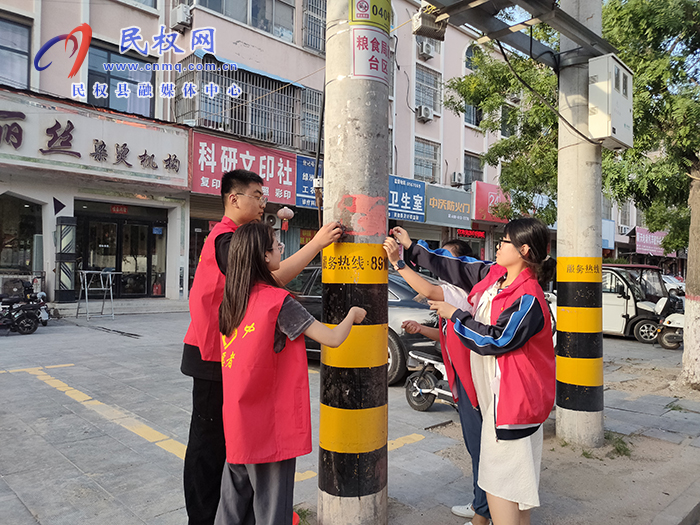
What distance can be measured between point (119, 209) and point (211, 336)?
1351cm

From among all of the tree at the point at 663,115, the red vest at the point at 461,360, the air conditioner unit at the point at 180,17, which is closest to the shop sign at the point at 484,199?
the air conditioner unit at the point at 180,17

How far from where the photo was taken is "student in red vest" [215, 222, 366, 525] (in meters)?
2.22

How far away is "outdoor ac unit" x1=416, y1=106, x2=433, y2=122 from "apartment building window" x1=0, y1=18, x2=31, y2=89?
13215 mm

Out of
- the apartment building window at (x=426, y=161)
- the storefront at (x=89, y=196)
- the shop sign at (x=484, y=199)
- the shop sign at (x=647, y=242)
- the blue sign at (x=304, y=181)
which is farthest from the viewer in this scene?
the shop sign at (x=647, y=242)

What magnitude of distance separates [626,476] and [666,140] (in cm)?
456

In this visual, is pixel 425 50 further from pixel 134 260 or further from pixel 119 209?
pixel 134 260

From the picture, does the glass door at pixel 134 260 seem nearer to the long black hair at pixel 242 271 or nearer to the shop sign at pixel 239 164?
the shop sign at pixel 239 164

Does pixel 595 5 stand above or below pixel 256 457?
above

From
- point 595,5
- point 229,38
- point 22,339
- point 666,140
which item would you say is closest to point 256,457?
point 595,5

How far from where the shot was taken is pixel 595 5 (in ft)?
15.1

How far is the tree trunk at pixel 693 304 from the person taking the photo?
Result: 257 inches

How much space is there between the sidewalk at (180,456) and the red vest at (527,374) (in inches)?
43.7

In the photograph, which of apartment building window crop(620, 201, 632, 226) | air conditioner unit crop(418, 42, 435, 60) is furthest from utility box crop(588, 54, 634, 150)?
apartment building window crop(620, 201, 632, 226)

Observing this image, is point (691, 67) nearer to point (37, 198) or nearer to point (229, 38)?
point (229, 38)
